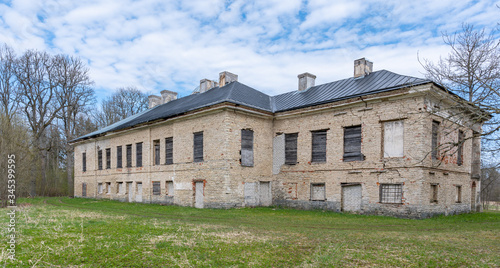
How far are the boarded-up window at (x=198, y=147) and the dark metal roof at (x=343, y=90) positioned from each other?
489cm

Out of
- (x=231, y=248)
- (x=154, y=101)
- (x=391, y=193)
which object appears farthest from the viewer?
(x=154, y=101)

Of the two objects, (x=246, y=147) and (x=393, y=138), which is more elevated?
(x=393, y=138)

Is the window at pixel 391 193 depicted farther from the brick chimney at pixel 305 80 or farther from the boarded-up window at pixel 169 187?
the boarded-up window at pixel 169 187

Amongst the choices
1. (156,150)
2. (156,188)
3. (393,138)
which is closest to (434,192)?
(393,138)

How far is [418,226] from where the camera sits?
13.3m

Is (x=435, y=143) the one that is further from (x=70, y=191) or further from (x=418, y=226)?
(x=70, y=191)

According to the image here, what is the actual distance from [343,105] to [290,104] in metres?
4.15

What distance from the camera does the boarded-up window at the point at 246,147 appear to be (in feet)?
66.2

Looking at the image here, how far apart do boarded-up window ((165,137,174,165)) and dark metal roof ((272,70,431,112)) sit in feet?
23.5

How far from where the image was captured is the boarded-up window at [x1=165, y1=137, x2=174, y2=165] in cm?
2323

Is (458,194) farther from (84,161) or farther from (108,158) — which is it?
(84,161)

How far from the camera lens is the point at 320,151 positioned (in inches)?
765

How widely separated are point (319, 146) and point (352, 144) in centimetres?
196

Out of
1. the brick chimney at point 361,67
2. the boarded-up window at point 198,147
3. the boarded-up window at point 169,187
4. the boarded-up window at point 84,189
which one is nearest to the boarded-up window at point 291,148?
the boarded-up window at point 198,147
